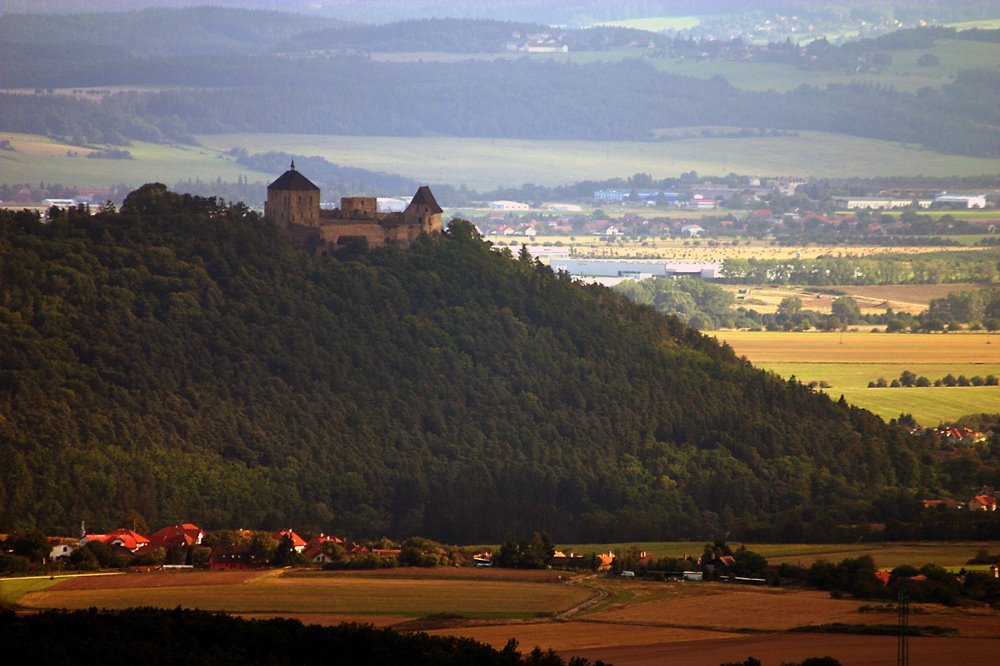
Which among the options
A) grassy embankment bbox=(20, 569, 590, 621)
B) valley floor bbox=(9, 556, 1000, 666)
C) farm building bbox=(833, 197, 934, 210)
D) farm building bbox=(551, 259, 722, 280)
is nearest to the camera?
valley floor bbox=(9, 556, 1000, 666)

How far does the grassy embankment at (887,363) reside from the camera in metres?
92.2

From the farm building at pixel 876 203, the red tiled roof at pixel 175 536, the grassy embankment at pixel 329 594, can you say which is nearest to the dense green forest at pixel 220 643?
the grassy embankment at pixel 329 594

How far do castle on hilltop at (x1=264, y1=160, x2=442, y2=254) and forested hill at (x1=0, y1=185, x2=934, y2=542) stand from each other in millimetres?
789

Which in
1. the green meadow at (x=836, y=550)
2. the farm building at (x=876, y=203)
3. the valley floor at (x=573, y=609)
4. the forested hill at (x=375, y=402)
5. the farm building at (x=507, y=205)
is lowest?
the valley floor at (x=573, y=609)

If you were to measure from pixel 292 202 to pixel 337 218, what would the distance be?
101 inches

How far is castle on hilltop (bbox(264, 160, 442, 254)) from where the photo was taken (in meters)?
83.2

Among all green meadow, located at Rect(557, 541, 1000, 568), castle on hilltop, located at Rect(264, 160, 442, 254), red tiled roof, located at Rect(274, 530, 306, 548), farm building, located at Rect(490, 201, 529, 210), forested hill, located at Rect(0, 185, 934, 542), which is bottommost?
green meadow, located at Rect(557, 541, 1000, 568)

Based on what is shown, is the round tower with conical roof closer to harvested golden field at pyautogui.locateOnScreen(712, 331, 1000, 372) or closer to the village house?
the village house

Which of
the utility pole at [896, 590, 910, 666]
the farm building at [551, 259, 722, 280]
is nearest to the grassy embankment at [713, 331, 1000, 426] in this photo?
the farm building at [551, 259, 722, 280]

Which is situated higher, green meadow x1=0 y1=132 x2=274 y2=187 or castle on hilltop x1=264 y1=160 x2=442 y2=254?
green meadow x1=0 y1=132 x2=274 y2=187

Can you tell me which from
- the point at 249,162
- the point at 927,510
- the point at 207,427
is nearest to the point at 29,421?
the point at 207,427

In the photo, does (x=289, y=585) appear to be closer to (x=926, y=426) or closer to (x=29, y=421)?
(x=29, y=421)

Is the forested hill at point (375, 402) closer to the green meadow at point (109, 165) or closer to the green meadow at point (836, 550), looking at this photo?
the green meadow at point (836, 550)

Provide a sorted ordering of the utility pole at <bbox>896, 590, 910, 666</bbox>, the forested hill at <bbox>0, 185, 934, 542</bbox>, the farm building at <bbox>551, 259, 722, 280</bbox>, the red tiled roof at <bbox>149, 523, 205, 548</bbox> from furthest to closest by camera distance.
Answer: the farm building at <bbox>551, 259, 722, 280</bbox>
the forested hill at <bbox>0, 185, 934, 542</bbox>
the red tiled roof at <bbox>149, 523, 205, 548</bbox>
the utility pole at <bbox>896, 590, 910, 666</bbox>
